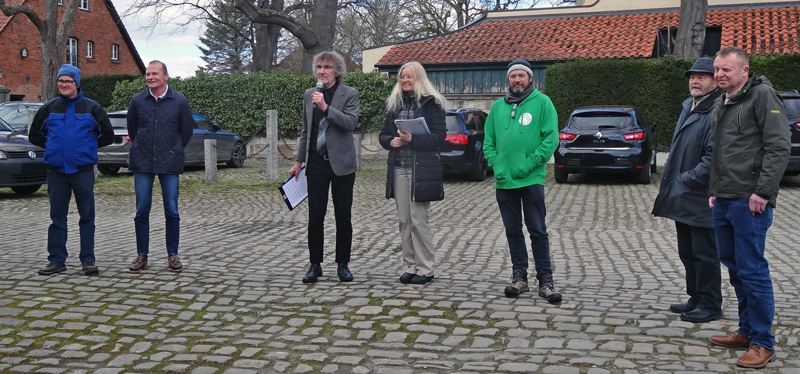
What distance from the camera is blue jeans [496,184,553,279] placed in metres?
5.64

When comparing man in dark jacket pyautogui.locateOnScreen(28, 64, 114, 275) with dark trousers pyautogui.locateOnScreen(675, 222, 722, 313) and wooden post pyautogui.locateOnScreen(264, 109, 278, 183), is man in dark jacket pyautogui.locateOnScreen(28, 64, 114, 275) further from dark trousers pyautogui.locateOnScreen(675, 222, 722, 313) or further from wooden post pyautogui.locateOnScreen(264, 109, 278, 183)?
wooden post pyautogui.locateOnScreen(264, 109, 278, 183)

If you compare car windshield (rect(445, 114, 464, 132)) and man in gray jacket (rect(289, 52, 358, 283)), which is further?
car windshield (rect(445, 114, 464, 132))

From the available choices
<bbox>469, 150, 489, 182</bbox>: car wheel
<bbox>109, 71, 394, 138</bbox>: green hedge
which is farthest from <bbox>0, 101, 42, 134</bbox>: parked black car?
<bbox>469, 150, 489, 182</bbox>: car wheel

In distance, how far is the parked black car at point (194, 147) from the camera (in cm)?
1600

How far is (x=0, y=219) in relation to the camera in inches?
409

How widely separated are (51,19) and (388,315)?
76.8 feet

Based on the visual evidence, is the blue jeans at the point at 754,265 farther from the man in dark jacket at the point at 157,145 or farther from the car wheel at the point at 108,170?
the car wheel at the point at 108,170

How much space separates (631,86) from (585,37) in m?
6.02

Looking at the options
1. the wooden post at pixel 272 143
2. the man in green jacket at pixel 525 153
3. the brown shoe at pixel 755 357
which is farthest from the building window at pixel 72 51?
the brown shoe at pixel 755 357

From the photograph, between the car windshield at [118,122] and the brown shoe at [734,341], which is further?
the car windshield at [118,122]

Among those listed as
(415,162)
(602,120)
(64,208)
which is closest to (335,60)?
(415,162)

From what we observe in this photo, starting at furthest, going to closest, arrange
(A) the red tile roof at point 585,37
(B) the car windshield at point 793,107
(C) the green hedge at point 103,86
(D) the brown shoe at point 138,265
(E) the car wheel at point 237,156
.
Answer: (C) the green hedge at point 103,86
(A) the red tile roof at point 585,37
(E) the car wheel at point 237,156
(B) the car windshield at point 793,107
(D) the brown shoe at point 138,265

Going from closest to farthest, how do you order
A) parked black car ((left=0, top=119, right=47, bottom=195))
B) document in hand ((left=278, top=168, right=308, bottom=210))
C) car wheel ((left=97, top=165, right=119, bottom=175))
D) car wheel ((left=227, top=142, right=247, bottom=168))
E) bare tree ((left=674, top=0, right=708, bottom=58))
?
document in hand ((left=278, top=168, right=308, bottom=210)) → parked black car ((left=0, top=119, right=47, bottom=195)) → car wheel ((left=97, top=165, right=119, bottom=175)) → car wheel ((left=227, top=142, right=247, bottom=168)) → bare tree ((left=674, top=0, right=708, bottom=58))

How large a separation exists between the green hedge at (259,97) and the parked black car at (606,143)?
8547 millimetres
